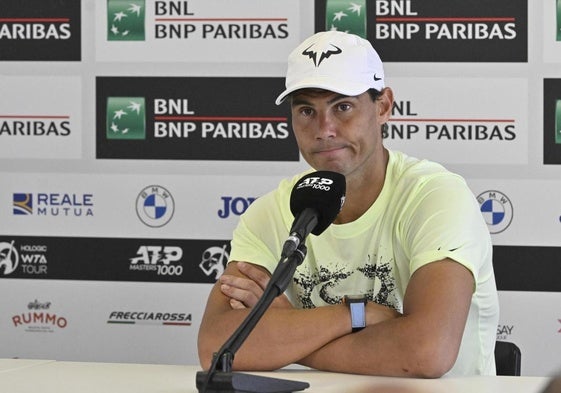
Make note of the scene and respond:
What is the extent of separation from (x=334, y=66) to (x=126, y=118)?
1559mm

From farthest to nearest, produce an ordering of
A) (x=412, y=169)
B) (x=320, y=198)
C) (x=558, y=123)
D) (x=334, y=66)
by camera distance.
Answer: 1. (x=558, y=123)
2. (x=412, y=169)
3. (x=334, y=66)
4. (x=320, y=198)

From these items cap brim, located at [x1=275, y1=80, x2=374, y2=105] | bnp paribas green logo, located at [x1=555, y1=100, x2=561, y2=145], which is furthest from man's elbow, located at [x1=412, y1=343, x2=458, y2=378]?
bnp paribas green logo, located at [x1=555, y1=100, x2=561, y2=145]

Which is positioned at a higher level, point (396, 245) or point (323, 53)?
point (323, 53)

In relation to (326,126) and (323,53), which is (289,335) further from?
(323,53)

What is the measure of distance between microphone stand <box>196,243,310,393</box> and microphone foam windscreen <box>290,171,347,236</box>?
0.38 ft

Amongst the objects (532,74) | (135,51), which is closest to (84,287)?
(135,51)

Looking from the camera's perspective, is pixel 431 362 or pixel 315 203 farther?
pixel 431 362

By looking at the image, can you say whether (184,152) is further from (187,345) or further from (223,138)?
(187,345)

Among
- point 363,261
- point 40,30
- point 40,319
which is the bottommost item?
point 40,319

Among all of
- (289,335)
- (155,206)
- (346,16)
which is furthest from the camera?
(155,206)

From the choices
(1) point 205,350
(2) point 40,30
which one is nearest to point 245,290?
(1) point 205,350

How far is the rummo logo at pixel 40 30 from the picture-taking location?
12.1 ft

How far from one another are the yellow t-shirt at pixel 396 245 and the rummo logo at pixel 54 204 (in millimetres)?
1381

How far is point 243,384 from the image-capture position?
157 centimetres
